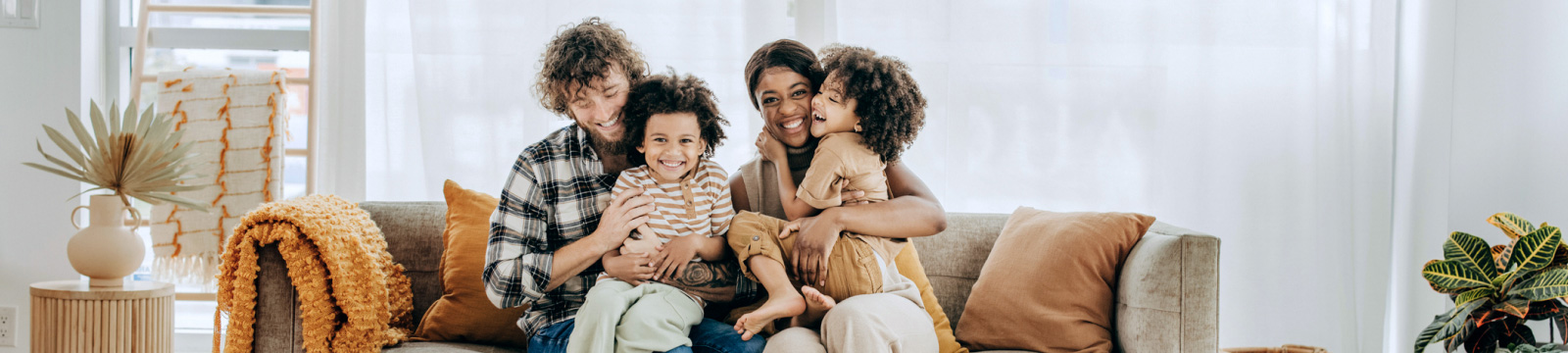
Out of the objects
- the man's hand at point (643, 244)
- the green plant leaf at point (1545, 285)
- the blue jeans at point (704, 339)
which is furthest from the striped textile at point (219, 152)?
the green plant leaf at point (1545, 285)

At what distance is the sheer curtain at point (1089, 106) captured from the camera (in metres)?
2.57

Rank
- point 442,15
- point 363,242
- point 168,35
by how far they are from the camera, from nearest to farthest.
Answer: point 363,242 < point 442,15 < point 168,35

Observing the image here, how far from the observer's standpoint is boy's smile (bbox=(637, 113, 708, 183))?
1.61 metres

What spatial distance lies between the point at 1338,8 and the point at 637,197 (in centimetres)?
233

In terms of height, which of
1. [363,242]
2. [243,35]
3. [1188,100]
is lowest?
[363,242]

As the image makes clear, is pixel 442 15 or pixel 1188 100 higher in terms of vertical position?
pixel 442 15

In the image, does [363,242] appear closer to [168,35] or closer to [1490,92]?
[168,35]

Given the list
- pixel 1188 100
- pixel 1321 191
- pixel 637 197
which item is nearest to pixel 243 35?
pixel 637 197

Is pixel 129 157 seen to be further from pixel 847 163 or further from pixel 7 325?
pixel 847 163

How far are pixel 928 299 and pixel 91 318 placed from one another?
2.01m

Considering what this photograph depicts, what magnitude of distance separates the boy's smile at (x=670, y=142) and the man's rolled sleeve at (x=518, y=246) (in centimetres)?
24

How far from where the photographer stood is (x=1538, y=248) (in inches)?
71.2

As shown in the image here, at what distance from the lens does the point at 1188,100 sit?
8.57 ft

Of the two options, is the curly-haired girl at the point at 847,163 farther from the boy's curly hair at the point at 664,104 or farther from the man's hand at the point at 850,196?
the boy's curly hair at the point at 664,104
